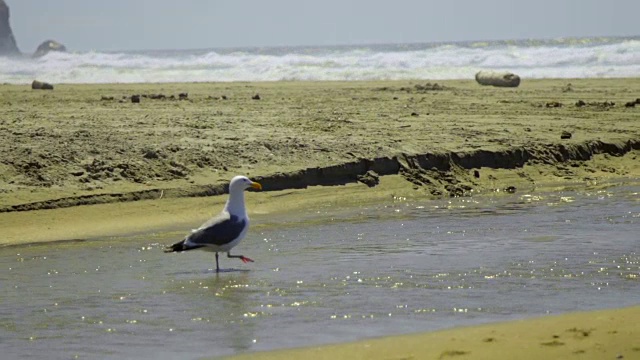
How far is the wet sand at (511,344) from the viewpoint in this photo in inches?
241

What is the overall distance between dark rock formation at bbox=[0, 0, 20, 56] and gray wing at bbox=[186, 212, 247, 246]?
9712 centimetres

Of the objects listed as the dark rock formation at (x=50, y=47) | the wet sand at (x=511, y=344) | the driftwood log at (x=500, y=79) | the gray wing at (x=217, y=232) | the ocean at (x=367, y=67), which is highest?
the dark rock formation at (x=50, y=47)

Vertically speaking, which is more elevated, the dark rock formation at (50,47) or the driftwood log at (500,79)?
the dark rock formation at (50,47)

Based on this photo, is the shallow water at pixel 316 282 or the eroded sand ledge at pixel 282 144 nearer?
the shallow water at pixel 316 282

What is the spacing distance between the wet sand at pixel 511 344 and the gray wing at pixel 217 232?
3.05m

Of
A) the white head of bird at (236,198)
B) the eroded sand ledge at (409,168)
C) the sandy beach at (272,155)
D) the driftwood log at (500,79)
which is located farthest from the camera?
the driftwood log at (500,79)

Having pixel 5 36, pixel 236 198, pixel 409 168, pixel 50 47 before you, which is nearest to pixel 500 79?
pixel 409 168

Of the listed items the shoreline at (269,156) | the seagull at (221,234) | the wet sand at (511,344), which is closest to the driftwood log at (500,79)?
the shoreline at (269,156)

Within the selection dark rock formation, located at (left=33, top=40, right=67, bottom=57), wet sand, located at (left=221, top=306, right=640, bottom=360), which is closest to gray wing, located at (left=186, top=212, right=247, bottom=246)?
wet sand, located at (left=221, top=306, right=640, bottom=360)

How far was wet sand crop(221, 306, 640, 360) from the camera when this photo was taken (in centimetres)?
613

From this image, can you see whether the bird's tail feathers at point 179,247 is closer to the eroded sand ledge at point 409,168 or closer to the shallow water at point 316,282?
the shallow water at point 316,282

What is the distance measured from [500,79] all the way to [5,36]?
85.9 meters

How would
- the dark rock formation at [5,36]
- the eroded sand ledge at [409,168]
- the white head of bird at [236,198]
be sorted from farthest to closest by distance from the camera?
the dark rock formation at [5,36] < the eroded sand ledge at [409,168] < the white head of bird at [236,198]

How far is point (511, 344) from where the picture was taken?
6348 mm
